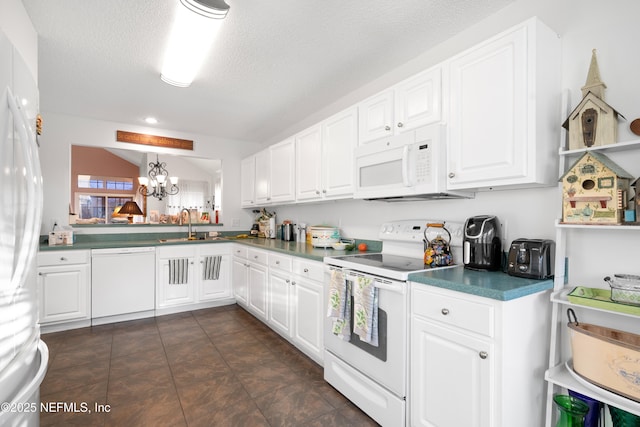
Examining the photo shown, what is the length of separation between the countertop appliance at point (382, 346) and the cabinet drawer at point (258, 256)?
1200mm

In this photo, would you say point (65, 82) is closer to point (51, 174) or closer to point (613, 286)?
point (51, 174)

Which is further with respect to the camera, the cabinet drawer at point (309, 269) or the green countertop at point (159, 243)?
the green countertop at point (159, 243)

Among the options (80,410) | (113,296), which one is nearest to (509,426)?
(80,410)

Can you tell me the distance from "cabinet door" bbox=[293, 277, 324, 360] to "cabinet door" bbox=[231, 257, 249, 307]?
→ 124cm

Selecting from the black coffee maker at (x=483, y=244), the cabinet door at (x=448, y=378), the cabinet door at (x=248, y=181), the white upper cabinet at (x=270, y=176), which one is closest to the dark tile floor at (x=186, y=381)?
the cabinet door at (x=448, y=378)

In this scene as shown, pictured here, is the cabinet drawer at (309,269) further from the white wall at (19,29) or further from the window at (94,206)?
the window at (94,206)

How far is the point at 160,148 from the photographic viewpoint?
4.32 metres

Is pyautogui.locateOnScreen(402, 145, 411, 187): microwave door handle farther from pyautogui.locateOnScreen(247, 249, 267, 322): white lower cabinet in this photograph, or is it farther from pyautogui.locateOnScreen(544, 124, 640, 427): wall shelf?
pyautogui.locateOnScreen(247, 249, 267, 322): white lower cabinet

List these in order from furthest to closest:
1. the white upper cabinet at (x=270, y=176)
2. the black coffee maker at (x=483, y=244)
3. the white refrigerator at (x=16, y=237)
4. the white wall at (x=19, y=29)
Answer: the white upper cabinet at (x=270, y=176) < the black coffee maker at (x=483, y=244) < the white wall at (x=19, y=29) < the white refrigerator at (x=16, y=237)

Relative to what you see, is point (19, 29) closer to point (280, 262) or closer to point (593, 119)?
point (280, 262)

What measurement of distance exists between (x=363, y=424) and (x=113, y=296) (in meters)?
3.09

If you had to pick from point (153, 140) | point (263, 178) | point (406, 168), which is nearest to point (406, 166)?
point (406, 168)

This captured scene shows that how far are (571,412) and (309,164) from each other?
2.58 meters

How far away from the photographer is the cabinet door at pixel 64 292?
10.4 feet
